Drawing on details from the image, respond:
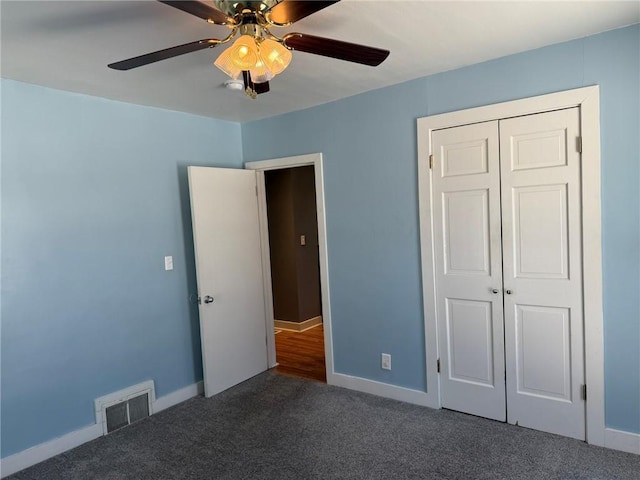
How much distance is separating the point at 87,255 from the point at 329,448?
6.62ft

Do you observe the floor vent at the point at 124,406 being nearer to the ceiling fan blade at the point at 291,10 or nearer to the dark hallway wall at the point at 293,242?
the dark hallway wall at the point at 293,242

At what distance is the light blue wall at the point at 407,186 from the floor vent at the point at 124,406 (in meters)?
1.50

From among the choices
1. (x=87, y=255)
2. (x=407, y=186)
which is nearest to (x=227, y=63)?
(x=407, y=186)

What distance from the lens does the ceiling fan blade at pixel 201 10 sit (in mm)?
1264

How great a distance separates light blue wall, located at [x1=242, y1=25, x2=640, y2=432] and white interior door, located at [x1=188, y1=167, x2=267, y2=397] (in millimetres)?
531

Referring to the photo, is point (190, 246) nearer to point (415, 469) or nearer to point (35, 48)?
point (35, 48)

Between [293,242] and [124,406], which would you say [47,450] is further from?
[293,242]

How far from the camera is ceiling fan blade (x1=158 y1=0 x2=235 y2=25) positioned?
1264 mm

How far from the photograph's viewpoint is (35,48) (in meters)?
2.04

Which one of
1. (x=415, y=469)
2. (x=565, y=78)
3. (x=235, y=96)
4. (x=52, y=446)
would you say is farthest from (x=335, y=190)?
(x=52, y=446)

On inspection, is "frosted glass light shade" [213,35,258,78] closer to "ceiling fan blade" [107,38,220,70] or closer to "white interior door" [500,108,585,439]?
"ceiling fan blade" [107,38,220,70]

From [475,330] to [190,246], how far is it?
2287mm

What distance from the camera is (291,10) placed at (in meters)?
1.40

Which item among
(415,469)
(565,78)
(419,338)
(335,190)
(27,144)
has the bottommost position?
(415,469)
